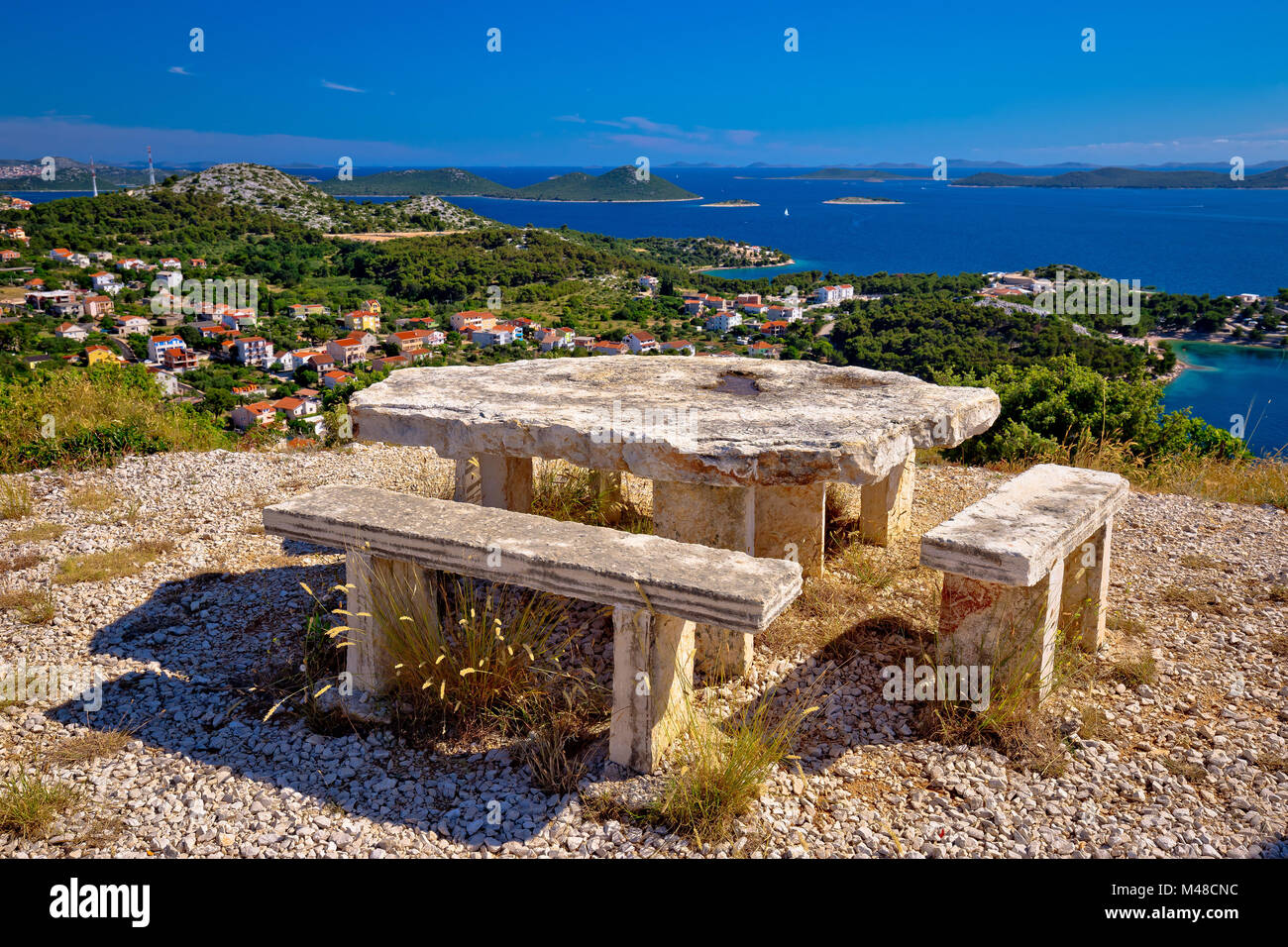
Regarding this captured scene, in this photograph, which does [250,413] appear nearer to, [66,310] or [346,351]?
[346,351]

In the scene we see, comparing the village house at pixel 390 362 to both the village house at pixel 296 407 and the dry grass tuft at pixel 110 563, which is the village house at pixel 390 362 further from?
the dry grass tuft at pixel 110 563

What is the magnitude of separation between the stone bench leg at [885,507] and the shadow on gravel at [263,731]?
3.72 meters

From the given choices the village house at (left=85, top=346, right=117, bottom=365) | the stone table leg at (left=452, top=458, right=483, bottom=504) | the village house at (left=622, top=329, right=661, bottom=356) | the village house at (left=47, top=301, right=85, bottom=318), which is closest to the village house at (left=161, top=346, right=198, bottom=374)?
the village house at (left=85, top=346, right=117, bottom=365)

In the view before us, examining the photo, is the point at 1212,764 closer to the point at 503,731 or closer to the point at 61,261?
the point at 503,731

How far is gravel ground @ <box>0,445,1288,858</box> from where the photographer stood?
369 centimetres

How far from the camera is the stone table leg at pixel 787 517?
18.7ft

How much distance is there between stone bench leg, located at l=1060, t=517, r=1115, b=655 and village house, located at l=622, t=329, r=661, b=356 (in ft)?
59.3

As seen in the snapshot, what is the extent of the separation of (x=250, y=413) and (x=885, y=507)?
45.5ft

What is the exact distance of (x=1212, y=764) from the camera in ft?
14.1

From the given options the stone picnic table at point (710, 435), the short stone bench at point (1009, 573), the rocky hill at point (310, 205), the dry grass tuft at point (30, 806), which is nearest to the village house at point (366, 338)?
the stone picnic table at point (710, 435)

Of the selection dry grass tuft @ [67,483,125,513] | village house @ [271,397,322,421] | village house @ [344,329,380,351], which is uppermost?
village house @ [344,329,380,351]

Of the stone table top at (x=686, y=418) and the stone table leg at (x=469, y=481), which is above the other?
the stone table top at (x=686, y=418)

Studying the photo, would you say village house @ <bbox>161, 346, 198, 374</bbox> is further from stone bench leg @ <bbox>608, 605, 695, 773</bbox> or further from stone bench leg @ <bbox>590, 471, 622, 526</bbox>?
stone bench leg @ <bbox>608, 605, 695, 773</bbox>

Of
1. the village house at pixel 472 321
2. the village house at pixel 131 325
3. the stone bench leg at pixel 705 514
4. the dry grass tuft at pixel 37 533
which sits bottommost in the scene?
the dry grass tuft at pixel 37 533
